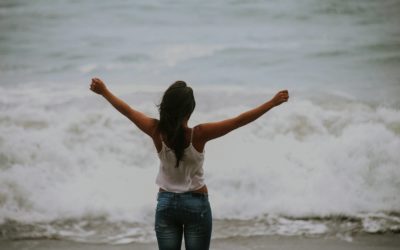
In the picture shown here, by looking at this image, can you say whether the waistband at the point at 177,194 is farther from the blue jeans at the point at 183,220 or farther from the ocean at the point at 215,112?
the ocean at the point at 215,112

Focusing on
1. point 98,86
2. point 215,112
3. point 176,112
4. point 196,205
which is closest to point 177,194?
point 196,205

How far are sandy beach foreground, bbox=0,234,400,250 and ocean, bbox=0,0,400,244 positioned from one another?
0.31ft

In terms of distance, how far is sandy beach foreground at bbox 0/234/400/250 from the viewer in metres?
3.28

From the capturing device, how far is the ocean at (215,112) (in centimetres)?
390

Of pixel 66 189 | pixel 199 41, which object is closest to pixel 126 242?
pixel 66 189

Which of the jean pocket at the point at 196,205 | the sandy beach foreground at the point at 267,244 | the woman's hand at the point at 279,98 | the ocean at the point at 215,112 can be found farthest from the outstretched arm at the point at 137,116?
the ocean at the point at 215,112

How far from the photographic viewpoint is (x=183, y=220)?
204 centimetres

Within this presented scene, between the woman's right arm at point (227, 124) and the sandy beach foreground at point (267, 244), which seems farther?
the sandy beach foreground at point (267, 244)

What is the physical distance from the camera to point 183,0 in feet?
22.3

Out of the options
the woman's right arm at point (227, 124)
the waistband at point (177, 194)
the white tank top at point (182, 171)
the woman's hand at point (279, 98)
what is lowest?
the waistband at point (177, 194)

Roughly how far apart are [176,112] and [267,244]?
1.61 meters

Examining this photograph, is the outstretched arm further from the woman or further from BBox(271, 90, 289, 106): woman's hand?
BBox(271, 90, 289, 106): woman's hand

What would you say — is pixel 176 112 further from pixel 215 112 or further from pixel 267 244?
pixel 215 112

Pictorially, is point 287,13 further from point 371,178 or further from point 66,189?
point 66,189
